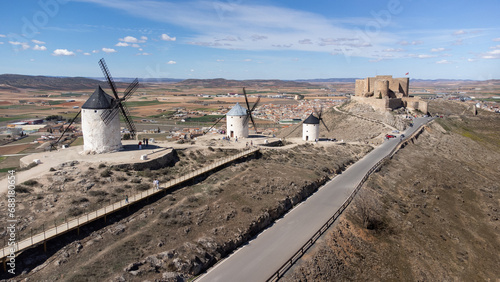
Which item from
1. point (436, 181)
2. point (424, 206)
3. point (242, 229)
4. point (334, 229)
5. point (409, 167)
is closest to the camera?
point (242, 229)

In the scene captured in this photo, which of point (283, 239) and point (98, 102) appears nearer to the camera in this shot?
point (283, 239)

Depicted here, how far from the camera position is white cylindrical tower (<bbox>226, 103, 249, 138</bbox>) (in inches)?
1689

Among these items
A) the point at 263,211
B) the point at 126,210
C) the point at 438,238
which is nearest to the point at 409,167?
the point at 438,238

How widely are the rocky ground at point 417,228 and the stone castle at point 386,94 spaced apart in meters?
23.4

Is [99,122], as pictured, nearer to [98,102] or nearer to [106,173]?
[98,102]

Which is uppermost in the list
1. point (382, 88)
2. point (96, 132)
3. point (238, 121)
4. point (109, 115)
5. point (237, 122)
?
point (382, 88)

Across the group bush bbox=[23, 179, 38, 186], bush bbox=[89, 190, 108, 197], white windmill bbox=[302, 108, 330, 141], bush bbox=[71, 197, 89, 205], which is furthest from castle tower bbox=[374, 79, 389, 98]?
bush bbox=[23, 179, 38, 186]

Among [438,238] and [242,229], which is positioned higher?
[242,229]

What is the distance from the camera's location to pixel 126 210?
20.9 meters

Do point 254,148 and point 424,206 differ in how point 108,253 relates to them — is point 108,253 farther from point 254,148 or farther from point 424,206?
point 424,206

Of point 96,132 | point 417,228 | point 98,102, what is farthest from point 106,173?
point 417,228

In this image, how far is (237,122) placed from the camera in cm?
4306

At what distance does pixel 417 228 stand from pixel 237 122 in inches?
1000

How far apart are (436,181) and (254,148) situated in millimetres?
21370
